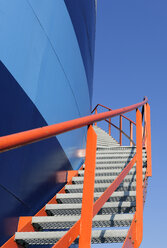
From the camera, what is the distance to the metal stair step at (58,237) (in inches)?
96.0

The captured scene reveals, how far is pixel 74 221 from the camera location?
2854 mm

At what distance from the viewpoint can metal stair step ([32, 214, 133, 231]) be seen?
2.71 m

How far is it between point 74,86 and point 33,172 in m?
2.10

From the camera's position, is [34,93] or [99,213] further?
[34,93]

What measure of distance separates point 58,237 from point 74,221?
1.17 ft

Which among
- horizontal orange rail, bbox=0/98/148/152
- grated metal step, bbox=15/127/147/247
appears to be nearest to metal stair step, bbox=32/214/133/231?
grated metal step, bbox=15/127/147/247

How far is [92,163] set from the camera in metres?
1.94

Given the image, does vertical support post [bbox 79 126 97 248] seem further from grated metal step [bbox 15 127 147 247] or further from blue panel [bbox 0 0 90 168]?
blue panel [bbox 0 0 90 168]

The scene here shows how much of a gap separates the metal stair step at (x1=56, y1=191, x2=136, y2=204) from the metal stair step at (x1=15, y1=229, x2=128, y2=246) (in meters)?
0.82

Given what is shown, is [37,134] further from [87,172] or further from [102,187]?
[102,187]

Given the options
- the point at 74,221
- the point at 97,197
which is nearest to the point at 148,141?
the point at 97,197

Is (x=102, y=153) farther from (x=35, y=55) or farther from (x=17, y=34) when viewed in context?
(x=17, y=34)

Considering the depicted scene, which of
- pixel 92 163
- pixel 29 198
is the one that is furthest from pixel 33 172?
pixel 92 163

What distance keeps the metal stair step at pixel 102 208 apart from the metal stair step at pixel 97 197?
23 cm
